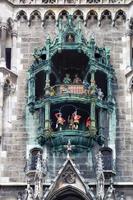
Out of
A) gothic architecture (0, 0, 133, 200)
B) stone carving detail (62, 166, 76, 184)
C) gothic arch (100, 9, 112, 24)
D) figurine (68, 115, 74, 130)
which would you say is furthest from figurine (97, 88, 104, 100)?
gothic arch (100, 9, 112, 24)

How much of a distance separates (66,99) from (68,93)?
0.68 ft

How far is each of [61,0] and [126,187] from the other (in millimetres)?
6884

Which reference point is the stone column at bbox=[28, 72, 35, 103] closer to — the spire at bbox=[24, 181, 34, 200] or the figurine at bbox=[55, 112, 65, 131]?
the figurine at bbox=[55, 112, 65, 131]

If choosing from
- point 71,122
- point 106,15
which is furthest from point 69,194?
point 106,15

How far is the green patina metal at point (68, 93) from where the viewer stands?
25391 mm

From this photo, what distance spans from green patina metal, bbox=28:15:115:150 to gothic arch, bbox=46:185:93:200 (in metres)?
1.43

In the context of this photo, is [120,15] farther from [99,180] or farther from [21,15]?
[99,180]

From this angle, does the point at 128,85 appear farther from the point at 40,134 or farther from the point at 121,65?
the point at 40,134

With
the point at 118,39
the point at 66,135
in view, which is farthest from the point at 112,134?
the point at 118,39

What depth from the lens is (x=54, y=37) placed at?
27.5 meters

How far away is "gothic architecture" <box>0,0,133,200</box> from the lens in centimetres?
2484

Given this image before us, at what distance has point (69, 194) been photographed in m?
24.7

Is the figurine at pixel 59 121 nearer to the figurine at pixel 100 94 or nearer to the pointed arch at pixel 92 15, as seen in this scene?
the figurine at pixel 100 94

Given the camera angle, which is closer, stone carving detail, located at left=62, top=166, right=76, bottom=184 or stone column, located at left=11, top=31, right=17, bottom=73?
stone carving detail, located at left=62, top=166, right=76, bottom=184
